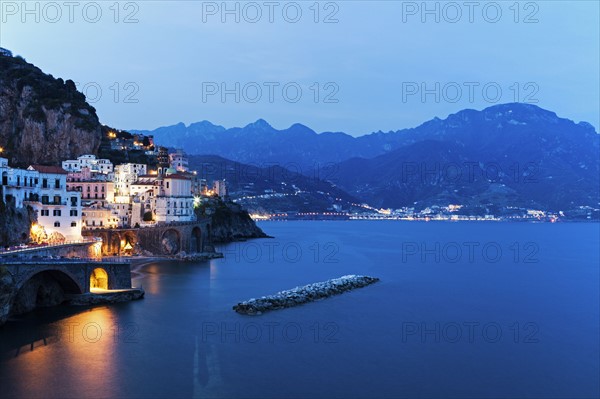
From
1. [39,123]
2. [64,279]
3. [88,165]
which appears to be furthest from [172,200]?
[64,279]

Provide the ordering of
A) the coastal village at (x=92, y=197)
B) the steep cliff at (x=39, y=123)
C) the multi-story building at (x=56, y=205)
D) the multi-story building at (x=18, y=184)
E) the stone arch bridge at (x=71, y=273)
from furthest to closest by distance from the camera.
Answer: the steep cliff at (x=39, y=123), the multi-story building at (x=56, y=205), the coastal village at (x=92, y=197), the multi-story building at (x=18, y=184), the stone arch bridge at (x=71, y=273)

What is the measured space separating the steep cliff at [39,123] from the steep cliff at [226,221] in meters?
25.3

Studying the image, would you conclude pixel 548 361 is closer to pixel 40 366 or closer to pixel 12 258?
pixel 40 366

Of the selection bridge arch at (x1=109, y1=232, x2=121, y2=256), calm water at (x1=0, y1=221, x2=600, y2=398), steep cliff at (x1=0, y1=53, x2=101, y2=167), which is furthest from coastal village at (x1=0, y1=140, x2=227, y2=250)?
calm water at (x1=0, y1=221, x2=600, y2=398)

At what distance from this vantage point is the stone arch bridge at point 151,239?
231ft

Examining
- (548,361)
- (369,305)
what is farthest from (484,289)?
(548,361)

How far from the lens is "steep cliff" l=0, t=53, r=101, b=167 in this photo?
92.9 metres

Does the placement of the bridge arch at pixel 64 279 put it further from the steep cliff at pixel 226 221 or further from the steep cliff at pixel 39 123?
the steep cliff at pixel 226 221

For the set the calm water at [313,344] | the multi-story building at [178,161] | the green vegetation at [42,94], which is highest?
the green vegetation at [42,94]

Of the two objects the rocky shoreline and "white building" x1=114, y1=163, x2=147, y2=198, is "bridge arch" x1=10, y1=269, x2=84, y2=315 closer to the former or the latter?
the rocky shoreline

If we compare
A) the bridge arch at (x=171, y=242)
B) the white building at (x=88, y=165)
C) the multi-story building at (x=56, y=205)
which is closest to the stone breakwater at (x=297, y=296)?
the multi-story building at (x=56, y=205)

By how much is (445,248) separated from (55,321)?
9178 centimetres

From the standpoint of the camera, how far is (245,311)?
4453 cm

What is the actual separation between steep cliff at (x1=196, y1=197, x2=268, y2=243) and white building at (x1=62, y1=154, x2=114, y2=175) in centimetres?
1956
